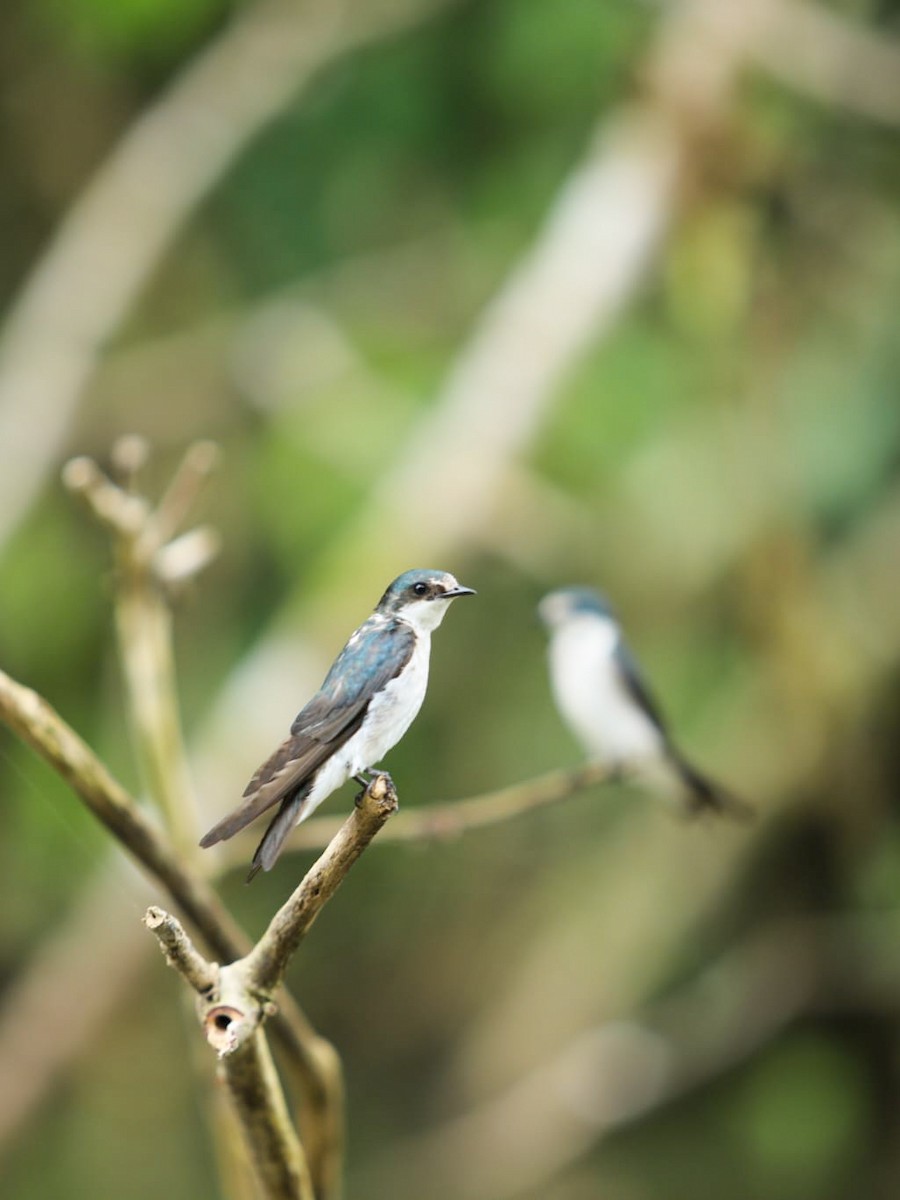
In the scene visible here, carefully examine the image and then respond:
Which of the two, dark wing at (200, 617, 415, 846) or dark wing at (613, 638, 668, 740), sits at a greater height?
dark wing at (200, 617, 415, 846)

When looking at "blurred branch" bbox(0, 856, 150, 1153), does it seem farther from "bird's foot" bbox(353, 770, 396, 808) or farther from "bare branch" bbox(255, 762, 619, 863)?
"bird's foot" bbox(353, 770, 396, 808)

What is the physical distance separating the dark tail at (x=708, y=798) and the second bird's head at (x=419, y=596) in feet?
1.57

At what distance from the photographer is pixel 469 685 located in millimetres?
4844

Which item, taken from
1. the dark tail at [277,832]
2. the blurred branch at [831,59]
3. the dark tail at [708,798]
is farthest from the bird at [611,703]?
the blurred branch at [831,59]

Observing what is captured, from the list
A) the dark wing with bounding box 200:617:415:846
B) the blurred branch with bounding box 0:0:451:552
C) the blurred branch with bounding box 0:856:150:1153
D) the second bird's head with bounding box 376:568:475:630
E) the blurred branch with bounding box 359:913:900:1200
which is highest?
the blurred branch with bounding box 0:0:451:552

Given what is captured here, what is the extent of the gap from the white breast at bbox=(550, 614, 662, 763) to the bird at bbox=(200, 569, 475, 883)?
2.65 ft

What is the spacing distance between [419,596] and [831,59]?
4.92 metres

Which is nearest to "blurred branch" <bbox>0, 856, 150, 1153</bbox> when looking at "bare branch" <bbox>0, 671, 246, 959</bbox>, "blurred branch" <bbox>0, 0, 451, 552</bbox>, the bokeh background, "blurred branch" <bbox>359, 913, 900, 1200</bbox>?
the bokeh background

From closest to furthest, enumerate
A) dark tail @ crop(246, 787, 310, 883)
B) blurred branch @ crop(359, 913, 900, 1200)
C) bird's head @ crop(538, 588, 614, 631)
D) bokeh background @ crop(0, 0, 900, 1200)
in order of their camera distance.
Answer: dark tail @ crop(246, 787, 310, 883)
bird's head @ crop(538, 588, 614, 631)
bokeh background @ crop(0, 0, 900, 1200)
blurred branch @ crop(359, 913, 900, 1200)

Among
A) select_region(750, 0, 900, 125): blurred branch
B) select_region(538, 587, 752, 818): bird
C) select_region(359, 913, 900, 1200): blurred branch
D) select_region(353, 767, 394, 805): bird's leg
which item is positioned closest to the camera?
select_region(353, 767, 394, 805): bird's leg

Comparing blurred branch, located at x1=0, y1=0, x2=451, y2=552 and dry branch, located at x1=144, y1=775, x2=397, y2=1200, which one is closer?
dry branch, located at x1=144, y1=775, x2=397, y2=1200

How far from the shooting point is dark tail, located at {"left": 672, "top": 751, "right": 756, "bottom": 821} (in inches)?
49.1

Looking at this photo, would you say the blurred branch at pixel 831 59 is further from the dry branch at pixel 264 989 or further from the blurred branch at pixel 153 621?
the dry branch at pixel 264 989

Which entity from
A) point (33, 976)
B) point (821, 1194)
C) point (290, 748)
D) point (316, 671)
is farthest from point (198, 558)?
point (821, 1194)
